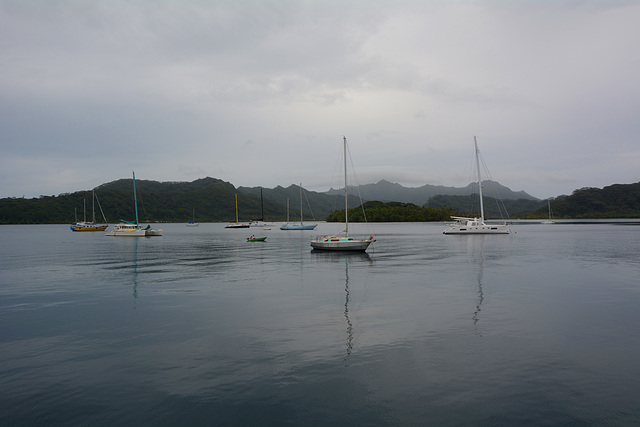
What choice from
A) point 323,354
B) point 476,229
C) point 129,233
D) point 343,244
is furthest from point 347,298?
point 129,233

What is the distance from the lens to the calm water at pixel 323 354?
12594mm

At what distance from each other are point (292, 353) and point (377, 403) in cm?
581

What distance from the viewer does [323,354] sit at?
58.3 feet

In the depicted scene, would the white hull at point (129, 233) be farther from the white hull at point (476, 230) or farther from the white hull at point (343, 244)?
the white hull at point (476, 230)

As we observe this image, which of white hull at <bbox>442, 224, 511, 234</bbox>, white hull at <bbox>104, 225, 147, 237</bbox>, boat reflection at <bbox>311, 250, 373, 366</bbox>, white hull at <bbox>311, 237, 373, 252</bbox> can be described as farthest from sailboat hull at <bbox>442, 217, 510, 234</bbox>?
white hull at <bbox>104, 225, 147, 237</bbox>

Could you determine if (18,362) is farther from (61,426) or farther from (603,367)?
(603,367)

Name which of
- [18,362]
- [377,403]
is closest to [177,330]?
[18,362]

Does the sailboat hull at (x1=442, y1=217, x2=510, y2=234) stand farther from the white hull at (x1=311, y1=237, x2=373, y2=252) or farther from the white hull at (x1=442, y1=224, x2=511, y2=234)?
the white hull at (x1=311, y1=237, x2=373, y2=252)

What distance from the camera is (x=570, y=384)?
14289 mm

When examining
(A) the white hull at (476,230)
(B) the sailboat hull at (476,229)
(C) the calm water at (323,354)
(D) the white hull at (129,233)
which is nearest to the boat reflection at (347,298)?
(C) the calm water at (323,354)

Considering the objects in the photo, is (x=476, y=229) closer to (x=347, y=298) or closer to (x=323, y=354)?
(x=347, y=298)

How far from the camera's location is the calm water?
12594 millimetres

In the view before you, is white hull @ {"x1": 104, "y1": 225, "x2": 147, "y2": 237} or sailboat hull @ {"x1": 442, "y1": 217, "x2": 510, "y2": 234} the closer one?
sailboat hull @ {"x1": 442, "y1": 217, "x2": 510, "y2": 234}

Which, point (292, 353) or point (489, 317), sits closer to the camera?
point (292, 353)
